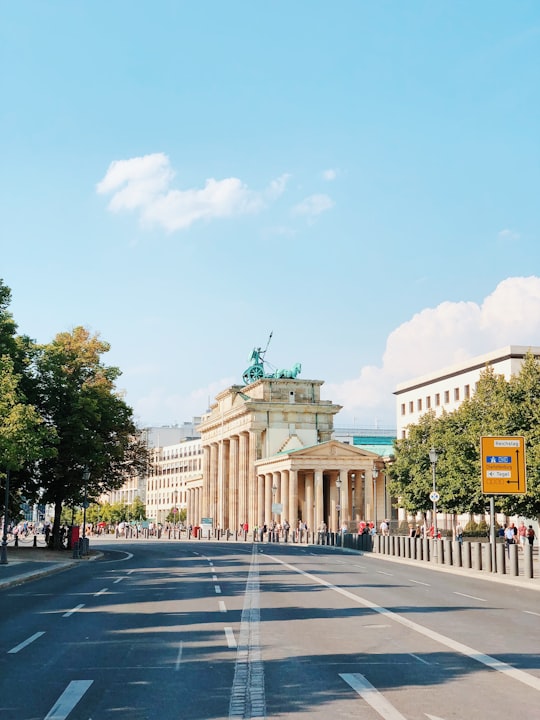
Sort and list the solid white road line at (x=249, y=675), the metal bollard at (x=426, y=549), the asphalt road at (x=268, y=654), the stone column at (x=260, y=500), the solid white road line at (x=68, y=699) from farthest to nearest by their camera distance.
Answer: the stone column at (x=260, y=500) → the metal bollard at (x=426, y=549) → the asphalt road at (x=268, y=654) → the solid white road line at (x=249, y=675) → the solid white road line at (x=68, y=699)

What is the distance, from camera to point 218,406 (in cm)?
14550

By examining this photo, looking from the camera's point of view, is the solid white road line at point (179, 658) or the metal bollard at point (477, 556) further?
the metal bollard at point (477, 556)

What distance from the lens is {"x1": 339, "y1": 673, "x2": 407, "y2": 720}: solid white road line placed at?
29.3 feet

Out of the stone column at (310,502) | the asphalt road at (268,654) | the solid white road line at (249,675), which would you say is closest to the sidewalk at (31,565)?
the asphalt road at (268,654)

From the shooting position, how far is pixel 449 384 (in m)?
105

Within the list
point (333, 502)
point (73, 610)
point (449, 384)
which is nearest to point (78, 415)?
point (73, 610)

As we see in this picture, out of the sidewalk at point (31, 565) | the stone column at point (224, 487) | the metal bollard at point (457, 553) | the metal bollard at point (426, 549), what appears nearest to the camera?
the sidewalk at point (31, 565)

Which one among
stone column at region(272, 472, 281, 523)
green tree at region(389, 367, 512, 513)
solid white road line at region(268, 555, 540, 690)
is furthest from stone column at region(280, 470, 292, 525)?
solid white road line at region(268, 555, 540, 690)

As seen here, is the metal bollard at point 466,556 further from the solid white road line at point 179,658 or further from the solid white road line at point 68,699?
the solid white road line at point 68,699

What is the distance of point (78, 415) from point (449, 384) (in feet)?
194

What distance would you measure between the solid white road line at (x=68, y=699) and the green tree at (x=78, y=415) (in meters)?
43.0

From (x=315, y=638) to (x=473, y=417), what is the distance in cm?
4909

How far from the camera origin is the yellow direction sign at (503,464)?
38031mm

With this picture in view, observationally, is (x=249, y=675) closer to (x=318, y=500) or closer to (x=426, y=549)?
(x=426, y=549)
